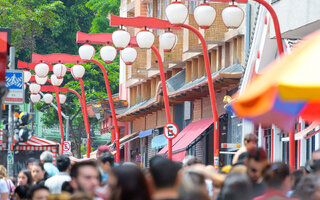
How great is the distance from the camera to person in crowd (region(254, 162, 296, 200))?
26.7 ft

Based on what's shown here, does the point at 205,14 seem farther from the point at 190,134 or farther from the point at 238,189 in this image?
the point at 190,134

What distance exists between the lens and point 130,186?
6199mm

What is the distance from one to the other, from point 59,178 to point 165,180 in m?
4.82

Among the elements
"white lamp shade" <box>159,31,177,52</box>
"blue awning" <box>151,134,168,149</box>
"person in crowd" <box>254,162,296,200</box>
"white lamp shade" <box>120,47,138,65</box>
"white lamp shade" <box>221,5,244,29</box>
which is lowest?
"blue awning" <box>151,134,168,149</box>

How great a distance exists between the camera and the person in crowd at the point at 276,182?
8.14m

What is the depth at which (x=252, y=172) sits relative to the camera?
359 inches

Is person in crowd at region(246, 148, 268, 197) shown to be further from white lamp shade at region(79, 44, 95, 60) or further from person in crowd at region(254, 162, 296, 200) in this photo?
white lamp shade at region(79, 44, 95, 60)

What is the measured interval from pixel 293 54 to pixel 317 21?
11256 mm

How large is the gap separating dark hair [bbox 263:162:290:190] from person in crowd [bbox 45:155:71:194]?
3.42 meters

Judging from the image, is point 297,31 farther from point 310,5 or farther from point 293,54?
point 293,54

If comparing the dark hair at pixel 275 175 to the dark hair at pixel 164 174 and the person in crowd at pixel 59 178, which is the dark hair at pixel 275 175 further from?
the person in crowd at pixel 59 178

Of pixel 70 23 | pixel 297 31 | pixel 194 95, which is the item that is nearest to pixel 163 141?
pixel 194 95

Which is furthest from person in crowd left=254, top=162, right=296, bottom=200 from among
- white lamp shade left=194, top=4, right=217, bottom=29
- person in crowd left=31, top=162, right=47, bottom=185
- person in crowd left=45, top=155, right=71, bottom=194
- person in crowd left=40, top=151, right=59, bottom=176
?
white lamp shade left=194, top=4, right=217, bottom=29

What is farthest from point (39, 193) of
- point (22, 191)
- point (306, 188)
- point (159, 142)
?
point (159, 142)
